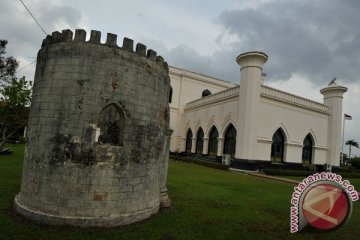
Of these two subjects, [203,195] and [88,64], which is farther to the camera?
[203,195]

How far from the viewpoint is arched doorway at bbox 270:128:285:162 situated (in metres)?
22.1

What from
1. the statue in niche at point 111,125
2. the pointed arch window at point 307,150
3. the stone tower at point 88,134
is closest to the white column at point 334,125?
the pointed arch window at point 307,150

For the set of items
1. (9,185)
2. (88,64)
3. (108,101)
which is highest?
(88,64)

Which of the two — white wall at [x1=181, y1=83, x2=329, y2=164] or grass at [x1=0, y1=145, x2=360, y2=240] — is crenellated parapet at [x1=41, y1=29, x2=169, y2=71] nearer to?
grass at [x1=0, y1=145, x2=360, y2=240]

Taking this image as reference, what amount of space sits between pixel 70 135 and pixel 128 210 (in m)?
2.09

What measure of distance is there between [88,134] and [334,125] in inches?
981

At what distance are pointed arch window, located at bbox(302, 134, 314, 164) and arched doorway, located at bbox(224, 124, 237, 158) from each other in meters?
6.46

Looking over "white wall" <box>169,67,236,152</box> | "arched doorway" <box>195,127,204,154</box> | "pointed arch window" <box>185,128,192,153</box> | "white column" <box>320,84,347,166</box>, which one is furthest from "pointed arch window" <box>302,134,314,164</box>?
"white wall" <box>169,67,236,152</box>

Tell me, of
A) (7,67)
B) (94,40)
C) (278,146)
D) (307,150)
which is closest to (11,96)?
(7,67)

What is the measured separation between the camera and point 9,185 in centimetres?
932

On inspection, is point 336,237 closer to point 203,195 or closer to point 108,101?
point 203,195

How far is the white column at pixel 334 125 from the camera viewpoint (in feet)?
82.4

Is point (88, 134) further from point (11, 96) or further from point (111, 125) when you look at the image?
point (11, 96)

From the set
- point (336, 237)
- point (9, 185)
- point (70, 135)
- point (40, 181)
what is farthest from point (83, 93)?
point (336, 237)
